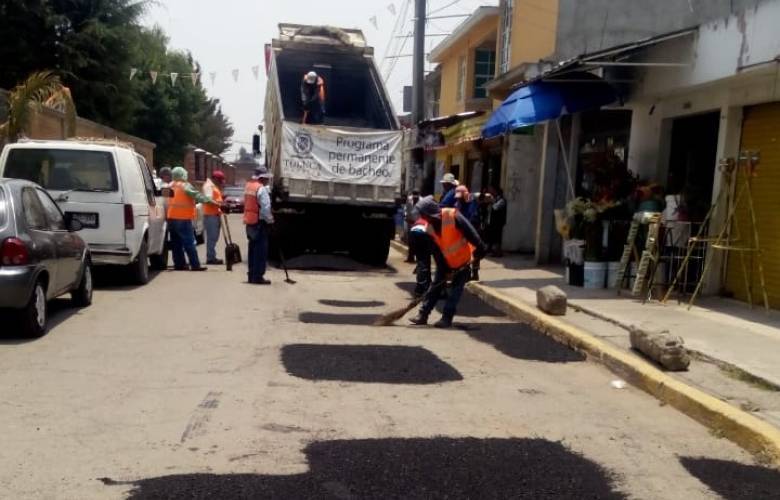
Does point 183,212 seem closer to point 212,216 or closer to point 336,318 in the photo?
point 212,216

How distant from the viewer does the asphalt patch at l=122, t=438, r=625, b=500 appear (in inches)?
152

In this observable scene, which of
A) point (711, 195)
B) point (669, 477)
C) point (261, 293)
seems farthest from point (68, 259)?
point (711, 195)

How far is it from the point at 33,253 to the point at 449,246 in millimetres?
4160

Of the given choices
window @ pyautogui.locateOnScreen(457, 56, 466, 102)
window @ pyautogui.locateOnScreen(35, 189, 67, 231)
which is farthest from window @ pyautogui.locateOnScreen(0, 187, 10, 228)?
window @ pyautogui.locateOnScreen(457, 56, 466, 102)

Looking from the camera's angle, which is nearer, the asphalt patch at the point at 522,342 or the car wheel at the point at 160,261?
the asphalt patch at the point at 522,342

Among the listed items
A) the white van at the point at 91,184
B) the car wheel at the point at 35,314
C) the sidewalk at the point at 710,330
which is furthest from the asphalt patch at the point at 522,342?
the white van at the point at 91,184

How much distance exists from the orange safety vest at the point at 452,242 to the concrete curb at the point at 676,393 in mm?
1182

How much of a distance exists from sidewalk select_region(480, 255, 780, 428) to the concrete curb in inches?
5.8

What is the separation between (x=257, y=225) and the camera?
37.1ft

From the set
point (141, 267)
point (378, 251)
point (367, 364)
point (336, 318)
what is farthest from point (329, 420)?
point (378, 251)

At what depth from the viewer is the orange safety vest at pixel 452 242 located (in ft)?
27.3

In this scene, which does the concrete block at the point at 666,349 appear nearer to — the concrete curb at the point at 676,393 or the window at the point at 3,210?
the concrete curb at the point at 676,393

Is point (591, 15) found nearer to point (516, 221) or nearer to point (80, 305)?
point (516, 221)

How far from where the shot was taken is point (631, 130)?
12.2m
